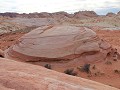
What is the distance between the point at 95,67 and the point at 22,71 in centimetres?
853

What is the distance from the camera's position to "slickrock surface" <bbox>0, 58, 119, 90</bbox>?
4961 mm

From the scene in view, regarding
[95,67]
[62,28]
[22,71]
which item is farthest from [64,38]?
[22,71]

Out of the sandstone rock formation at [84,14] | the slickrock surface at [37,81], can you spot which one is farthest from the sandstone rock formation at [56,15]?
the slickrock surface at [37,81]

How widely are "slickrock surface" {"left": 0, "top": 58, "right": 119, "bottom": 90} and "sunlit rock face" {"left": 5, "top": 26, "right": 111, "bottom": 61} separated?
8.19 metres

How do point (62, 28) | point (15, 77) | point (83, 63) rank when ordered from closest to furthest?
point (15, 77) < point (83, 63) < point (62, 28)

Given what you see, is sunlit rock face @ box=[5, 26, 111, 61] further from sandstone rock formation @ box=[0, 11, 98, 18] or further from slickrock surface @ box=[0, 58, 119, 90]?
sandstone rock formation @ box=[0, 11, 98, 18]

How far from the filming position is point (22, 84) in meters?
5.05

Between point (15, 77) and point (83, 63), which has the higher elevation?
point (15, 77)

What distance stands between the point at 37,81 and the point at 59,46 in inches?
360

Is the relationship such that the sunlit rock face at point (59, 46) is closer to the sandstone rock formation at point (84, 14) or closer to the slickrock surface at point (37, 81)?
the slickrock surface at point (37, 81)

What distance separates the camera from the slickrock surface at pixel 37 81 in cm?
496

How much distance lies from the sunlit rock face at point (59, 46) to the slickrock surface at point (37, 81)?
26.9 ft

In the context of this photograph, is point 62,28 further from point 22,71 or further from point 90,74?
point 22,71

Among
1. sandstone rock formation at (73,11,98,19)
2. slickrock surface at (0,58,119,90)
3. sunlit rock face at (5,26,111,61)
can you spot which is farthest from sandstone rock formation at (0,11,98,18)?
slickrock surface at (0,58,119,90)
